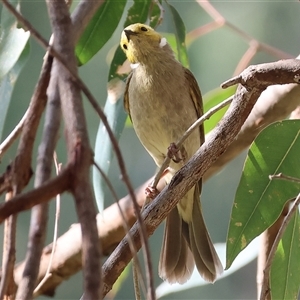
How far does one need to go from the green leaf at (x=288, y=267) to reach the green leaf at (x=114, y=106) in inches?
19.1

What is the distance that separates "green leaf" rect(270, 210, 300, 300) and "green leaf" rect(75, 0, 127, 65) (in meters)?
0.75

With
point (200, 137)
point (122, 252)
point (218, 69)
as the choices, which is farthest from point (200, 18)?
point (122, 252)

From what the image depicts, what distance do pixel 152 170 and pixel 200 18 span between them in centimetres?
100

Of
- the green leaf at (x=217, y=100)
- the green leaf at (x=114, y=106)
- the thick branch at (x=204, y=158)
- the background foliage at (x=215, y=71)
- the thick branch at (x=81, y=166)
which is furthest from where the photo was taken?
the background foliage at (x=215, y=71)

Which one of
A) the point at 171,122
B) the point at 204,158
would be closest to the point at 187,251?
the point at 171,122

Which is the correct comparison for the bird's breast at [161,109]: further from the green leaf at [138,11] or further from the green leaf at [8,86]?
the green leaf at [8,86]

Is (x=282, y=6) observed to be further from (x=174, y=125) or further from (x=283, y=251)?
(x=283, y=251)

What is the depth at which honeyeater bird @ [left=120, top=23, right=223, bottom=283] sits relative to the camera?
5.93 feet

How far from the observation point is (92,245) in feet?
1.29

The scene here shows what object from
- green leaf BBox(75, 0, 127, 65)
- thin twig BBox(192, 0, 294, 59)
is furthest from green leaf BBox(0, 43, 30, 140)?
thin twig BBox(192, 0, 294, 59)

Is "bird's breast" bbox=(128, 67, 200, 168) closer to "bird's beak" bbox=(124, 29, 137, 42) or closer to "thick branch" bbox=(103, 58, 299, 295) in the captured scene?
"bird's beak" bbox=(124, 29, 137, 42)

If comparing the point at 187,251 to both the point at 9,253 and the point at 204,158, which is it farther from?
the point at 9,253

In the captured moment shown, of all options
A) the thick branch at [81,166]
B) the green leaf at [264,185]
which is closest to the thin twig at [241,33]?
the green leaf at [264,185]

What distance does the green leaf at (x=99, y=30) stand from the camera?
1675 millimetres
